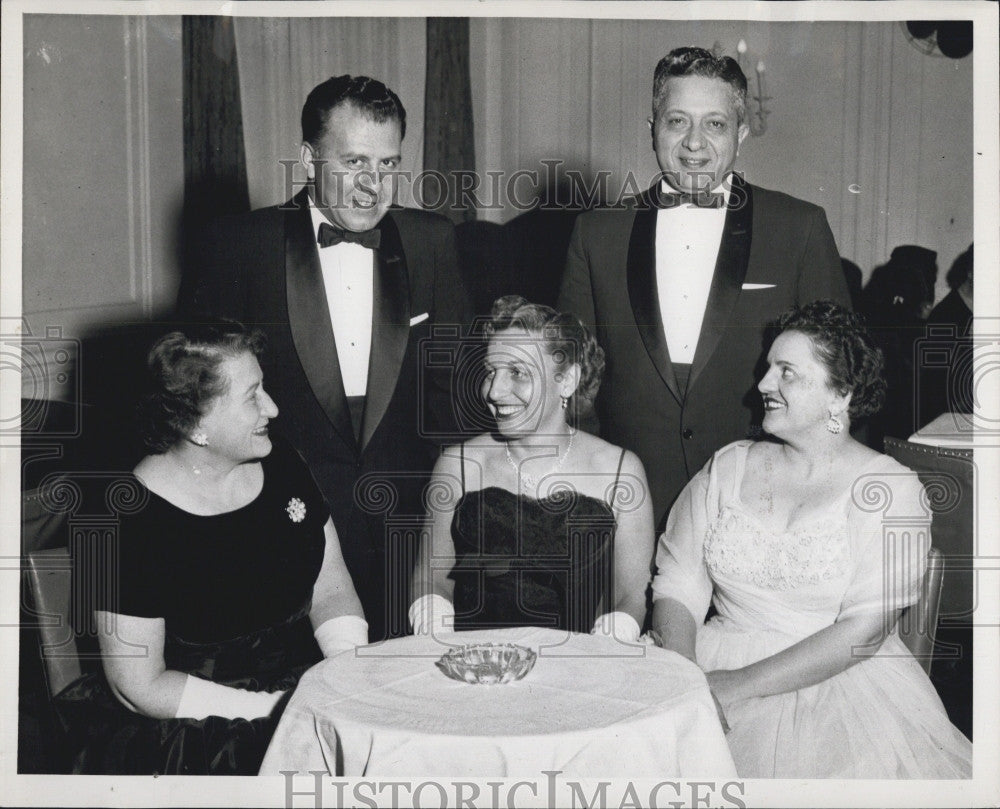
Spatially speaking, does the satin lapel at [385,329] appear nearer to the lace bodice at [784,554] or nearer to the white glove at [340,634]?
the white glove at [340,634]

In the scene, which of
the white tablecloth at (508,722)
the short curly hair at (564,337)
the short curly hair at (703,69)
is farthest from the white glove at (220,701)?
the short curly hair at (703,69)

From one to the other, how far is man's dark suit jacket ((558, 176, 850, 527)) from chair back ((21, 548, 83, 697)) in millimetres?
1767

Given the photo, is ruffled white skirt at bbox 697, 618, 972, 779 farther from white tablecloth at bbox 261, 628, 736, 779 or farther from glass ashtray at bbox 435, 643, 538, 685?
glass ashtray at bbox 435, 643, 538, 685

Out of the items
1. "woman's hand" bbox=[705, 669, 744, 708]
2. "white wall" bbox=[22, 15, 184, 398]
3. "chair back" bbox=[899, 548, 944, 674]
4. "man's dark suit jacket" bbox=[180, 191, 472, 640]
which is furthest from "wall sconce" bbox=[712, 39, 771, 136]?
"white wall" bbox=[22, 15, 184, 398]

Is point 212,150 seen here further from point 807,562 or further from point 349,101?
point 807,562

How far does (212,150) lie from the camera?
3535 millimetres

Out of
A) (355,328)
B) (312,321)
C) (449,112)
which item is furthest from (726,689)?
(449,112)

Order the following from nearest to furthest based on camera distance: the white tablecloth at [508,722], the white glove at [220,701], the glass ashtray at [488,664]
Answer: the white tablecloth at [508,722] → the glass ashtray at [488,664] → the white glove at [220,701]

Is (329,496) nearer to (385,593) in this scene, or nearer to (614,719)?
(385,593)

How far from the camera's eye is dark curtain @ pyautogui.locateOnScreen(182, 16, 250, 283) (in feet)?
11.5

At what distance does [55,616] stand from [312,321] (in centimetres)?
121

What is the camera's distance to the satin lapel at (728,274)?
11.4 feet

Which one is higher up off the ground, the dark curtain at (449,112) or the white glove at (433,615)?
the dark curtain at (449,112)

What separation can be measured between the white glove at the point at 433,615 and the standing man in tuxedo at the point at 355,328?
106 mm
